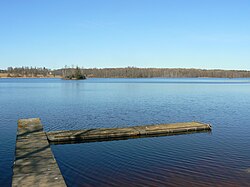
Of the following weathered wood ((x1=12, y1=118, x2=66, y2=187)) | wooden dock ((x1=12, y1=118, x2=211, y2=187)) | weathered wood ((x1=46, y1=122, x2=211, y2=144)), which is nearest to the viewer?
weathered wood ((x1=12, y1=118, x2=66, y2=187))

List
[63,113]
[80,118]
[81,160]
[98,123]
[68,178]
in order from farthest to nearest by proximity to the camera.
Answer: [63,113], [80,118], [98,123], [81,160], [68,178]

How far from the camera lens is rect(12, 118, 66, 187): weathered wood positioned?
9539mm

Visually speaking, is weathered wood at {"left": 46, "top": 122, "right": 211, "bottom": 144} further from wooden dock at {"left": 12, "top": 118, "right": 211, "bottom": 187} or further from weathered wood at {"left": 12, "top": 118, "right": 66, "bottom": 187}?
weathered wood at {"left": 12, "top": 118, "right": 66, "bottom": 187}

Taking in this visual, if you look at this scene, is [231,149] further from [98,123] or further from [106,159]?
[98,123]

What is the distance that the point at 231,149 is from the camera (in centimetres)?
1566

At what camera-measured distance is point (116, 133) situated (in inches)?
725

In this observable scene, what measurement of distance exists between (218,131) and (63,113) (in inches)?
616

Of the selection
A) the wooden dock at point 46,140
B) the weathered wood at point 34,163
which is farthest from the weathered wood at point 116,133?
the weathered wood at point 34,163

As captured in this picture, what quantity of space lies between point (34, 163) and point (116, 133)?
7.66 m

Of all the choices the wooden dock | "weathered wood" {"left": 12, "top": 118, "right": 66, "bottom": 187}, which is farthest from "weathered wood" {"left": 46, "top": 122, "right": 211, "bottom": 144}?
"weathered wood" {"left": 12, "top": 118, "right": 66, "bottom": 187}

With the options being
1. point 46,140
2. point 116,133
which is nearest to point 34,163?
point 46,140

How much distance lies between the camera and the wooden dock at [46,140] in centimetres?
985

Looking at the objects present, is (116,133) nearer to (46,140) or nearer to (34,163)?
(46,140)

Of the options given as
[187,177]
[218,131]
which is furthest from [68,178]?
[218,131]
